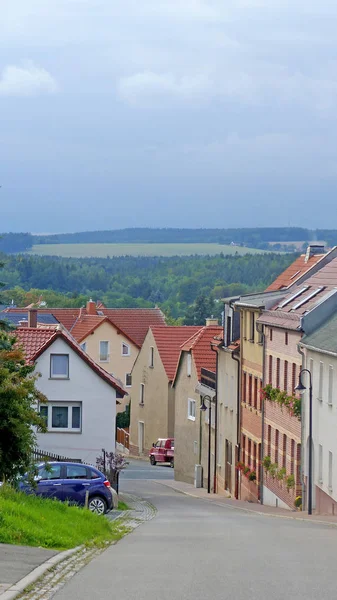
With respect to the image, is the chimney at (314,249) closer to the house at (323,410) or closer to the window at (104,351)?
the house at (323,410)

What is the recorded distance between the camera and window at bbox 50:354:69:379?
156 feet

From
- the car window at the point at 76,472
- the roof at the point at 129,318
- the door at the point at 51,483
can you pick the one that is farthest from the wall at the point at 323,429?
the roof at the point at 129,318

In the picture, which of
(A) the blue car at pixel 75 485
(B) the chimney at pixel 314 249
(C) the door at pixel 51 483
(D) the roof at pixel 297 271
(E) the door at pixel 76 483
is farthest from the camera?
(B) the chimney at pixel 314 249

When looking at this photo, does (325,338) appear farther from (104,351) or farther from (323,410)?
(104,351)

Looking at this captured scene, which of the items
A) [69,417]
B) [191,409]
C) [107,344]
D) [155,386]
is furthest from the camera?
[107,344]

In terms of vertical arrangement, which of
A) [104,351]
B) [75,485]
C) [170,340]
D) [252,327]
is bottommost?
[104,351]

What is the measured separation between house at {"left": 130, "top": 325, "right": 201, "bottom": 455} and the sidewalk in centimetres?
1636

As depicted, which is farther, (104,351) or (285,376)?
(104,351)

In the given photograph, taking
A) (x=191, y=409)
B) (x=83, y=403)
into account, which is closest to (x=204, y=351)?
(x=191, y=409)

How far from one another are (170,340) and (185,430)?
14.9m

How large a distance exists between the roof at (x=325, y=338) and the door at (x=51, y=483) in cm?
975

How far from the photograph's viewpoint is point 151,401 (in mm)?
78625

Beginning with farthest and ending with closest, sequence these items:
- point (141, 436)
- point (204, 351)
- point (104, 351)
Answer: point (104, 351) < point (141, 436) < point (204, 351)

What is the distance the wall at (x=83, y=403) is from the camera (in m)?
46.8
